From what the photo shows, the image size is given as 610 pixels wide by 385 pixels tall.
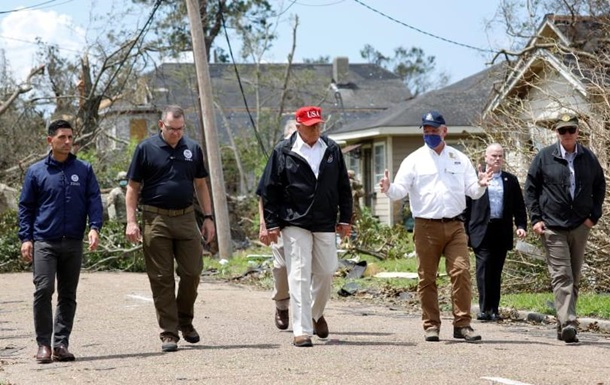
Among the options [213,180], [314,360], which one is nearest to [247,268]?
[213,180]

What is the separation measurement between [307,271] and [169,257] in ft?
3.98

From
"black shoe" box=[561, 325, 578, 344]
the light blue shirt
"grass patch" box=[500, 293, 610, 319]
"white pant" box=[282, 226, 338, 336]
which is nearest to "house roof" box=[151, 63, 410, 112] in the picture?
"grass patch" box=[500, 293, 610, 319]

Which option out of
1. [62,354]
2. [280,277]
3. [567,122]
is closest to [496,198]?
[567,122]

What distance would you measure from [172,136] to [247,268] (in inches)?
429

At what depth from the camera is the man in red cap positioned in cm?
976

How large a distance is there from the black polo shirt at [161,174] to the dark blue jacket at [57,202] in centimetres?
46

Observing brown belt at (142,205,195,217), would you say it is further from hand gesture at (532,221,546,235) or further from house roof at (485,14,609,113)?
house roof at (485,14,609,113)

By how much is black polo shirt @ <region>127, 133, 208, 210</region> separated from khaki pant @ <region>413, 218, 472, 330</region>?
2173 mm

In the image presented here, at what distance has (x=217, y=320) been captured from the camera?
40.7ft

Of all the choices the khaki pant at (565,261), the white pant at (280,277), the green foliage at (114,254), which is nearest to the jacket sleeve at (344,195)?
the white pant at (280,277)

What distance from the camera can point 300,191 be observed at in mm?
9812

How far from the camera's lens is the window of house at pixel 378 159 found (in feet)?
119

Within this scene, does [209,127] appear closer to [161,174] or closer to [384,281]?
[384,281]

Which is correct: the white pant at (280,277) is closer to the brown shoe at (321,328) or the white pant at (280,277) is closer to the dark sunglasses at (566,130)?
the brown shoe at (321,328)
